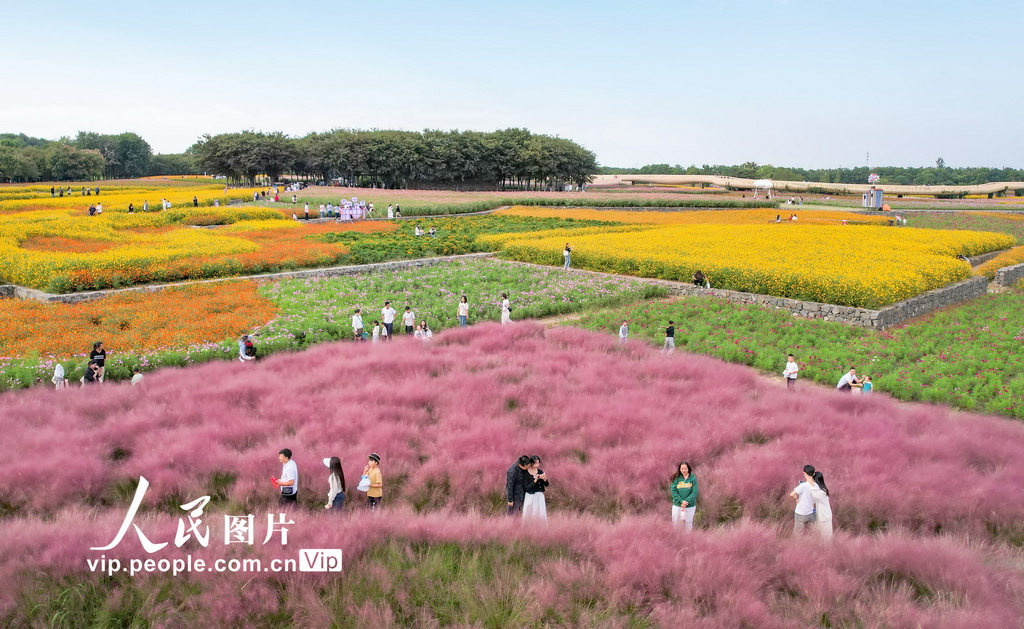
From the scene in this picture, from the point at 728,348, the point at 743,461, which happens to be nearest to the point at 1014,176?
the point at 728,348

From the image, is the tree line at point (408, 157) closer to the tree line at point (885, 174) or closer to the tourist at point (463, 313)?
the tree line at point (885, 174)

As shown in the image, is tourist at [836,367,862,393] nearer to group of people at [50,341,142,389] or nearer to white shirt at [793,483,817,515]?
white shirt at [793,483,817,515]

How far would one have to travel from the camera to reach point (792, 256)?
29.1m

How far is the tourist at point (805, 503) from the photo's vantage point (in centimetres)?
800

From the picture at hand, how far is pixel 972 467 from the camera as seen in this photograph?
33.6 ft

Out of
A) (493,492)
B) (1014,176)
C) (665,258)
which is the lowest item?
(493,492)

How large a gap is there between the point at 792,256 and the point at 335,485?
86.9ft

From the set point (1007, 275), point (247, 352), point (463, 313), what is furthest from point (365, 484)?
point (1007, 275)

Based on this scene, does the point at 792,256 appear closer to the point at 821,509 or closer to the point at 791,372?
the point at 791,372

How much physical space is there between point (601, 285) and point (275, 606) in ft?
73.9

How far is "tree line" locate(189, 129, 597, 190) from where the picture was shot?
91750mm

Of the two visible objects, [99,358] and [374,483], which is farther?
[99,358]

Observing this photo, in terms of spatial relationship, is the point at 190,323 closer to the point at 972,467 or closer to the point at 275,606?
the point at 275,606

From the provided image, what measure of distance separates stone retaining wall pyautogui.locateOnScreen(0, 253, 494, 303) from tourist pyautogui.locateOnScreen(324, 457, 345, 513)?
20.4 meters
